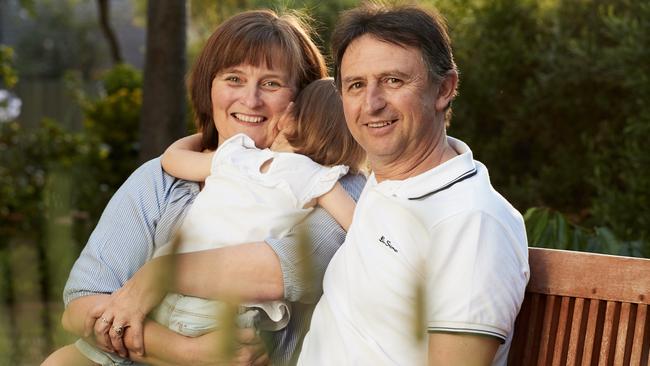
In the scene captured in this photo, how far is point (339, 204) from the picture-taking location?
9.48 feet

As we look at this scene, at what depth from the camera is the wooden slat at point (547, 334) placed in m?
2.55

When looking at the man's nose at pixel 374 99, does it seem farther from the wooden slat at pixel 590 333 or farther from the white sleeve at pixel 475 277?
the wooden slat at pixel 590 333

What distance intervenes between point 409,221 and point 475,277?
294 millimetres

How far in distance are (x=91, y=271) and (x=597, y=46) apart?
415cm

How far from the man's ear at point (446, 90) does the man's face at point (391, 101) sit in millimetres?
28

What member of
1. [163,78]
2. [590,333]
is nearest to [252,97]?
[590,333]

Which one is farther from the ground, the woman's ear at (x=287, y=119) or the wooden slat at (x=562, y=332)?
the woman's ear at (x=287, y=119)

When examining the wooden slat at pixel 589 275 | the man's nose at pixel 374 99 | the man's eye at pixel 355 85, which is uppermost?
the man's eye at pixel 355 85

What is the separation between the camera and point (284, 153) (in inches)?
116

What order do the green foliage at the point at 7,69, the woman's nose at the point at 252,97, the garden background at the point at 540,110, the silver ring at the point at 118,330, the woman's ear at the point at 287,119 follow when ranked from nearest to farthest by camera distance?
1. the silver ring at the point at 118,330
2. the woman's ear at the point at 287,119
3. the woman's nose at the point at 252,97
4. the garden background at the point at 540,110
5. the green foliage at the point at 7,69

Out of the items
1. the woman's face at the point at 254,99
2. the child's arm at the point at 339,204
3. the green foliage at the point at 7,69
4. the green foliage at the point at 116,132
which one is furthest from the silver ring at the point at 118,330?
the green foliage at the point at 116,132

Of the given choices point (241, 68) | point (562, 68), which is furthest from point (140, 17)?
point (241, 68)

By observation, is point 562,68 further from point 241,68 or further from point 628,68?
point 241,68

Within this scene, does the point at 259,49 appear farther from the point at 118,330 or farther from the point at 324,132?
the point at 118,330
